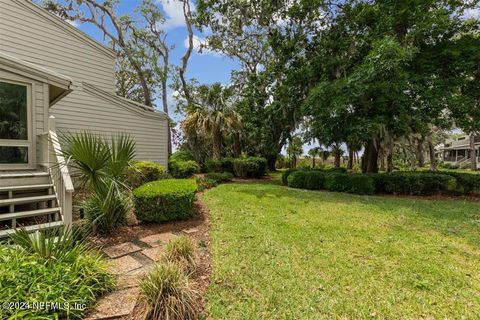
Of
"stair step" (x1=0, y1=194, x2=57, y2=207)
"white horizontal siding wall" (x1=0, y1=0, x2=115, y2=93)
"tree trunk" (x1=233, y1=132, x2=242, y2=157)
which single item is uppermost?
"white horizontal siding wall" (x1=0, y1=0, x2=115, y2=93)

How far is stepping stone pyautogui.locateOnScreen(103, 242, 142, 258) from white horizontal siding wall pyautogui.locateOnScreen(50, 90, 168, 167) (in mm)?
5894

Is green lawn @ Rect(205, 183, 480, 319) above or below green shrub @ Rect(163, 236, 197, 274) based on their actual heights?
below

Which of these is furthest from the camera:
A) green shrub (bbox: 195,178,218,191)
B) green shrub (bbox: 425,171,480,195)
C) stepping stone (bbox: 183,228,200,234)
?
green shrub (bbox: 195,178,218,191)

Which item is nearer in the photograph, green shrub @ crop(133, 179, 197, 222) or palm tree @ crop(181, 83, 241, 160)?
green shrub @ crop(133, 179, 197, 222)

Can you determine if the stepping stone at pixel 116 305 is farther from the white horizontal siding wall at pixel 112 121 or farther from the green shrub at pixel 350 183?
the green shrub at pixel 350 183

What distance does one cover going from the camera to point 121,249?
3.89 meters

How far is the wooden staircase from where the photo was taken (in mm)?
4016

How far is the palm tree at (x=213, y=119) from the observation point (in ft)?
44.1

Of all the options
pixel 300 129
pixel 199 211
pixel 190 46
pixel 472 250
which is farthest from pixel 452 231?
pixel 190 46

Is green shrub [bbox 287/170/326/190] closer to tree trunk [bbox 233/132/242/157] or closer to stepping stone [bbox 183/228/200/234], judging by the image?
tree trunk [bbox 233/132/242/157]

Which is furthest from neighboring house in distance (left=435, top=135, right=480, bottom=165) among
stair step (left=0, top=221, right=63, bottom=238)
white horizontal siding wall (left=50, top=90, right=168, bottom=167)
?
stair step (left=0, top=221, right=63, bottom=238)

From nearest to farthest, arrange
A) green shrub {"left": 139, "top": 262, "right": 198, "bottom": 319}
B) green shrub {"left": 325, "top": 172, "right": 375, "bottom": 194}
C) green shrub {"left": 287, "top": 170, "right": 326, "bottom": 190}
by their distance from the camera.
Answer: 1. green shrub {"left": 139, "top": 262, "right": 198, "bottom": 319}
2. green shrub {"left": 325, "top": 172, "right": 375, "bottom": 194}
3. green shrub {"left": 287, "top": 170, "right": 326, "bottom": 190}

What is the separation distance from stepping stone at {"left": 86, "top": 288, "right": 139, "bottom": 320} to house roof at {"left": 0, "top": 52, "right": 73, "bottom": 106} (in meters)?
4.88

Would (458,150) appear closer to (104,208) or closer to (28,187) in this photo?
(104,208)
